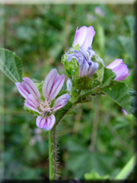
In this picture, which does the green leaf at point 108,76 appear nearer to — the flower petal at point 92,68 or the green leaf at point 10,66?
the flower petal at point 92,68

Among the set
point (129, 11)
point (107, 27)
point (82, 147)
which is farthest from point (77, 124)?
A: point (129, 11)

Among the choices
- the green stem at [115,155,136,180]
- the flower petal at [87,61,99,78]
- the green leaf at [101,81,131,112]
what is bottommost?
the green stem at [115,155,136,180]

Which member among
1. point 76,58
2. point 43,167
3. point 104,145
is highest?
point 76,58

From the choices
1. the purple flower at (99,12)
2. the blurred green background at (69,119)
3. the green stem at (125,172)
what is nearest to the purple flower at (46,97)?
the green stem at (125,172)

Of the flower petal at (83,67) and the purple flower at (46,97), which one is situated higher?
Answer: the flower petal at (83,67)

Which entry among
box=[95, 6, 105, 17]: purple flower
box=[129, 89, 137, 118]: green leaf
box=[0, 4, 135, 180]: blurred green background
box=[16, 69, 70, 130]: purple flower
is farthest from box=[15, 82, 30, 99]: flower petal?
box=[95, 6, 105, 17]: purple flower

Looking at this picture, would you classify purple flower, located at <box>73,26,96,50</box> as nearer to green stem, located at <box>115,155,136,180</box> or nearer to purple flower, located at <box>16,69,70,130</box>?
purple flower, located at <box>16,69,70,130</box>

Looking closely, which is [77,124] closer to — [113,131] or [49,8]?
[113,131]
